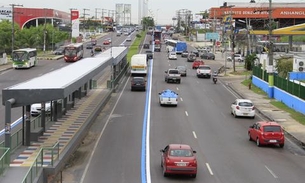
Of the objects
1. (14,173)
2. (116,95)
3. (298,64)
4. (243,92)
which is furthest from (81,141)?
(298,64)

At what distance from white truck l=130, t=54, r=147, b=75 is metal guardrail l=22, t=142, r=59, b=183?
143 ft

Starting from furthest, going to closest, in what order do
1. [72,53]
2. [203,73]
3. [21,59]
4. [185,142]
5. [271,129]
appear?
1. [72,53]
2. [21,59]
3. [203,73]
4. [185,142]
5. [271,129]

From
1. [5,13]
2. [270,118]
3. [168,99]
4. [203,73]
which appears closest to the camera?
[270,118]

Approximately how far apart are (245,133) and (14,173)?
17006 millimetres

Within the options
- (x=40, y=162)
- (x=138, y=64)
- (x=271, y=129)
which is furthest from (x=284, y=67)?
(x=40, y=162)

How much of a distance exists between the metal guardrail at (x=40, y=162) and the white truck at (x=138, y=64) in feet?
143

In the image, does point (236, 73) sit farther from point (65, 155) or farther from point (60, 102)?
point (65, 155)

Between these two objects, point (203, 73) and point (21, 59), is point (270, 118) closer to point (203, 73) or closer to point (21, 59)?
point (203, 73)

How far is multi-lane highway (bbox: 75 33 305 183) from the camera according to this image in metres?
21.8

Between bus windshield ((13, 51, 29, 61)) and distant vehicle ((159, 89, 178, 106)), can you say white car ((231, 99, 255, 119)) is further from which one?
bus windshield ((13, 51, 29, 61))

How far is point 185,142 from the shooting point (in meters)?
28.8

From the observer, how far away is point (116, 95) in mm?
49906

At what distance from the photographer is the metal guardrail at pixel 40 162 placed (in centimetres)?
1776

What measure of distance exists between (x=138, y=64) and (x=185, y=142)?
38.0 meters
